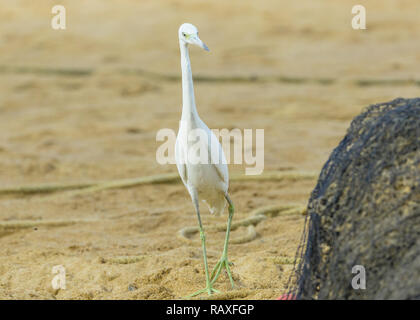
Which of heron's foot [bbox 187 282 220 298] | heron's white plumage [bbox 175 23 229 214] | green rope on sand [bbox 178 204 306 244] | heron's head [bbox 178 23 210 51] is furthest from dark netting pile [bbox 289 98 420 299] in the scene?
green rope on sand [bbox 178 204 306 244]

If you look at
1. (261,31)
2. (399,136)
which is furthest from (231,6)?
(399,136)

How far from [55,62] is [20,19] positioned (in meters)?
4.01

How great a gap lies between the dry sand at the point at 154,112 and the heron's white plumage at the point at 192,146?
62 centimetres

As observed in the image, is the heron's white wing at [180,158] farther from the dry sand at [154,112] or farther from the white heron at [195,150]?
the dry sand at [154,112]

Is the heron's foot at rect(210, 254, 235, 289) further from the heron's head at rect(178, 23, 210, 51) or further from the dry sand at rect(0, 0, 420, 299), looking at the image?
the heron's head at rect(178, 23, 210, 51)

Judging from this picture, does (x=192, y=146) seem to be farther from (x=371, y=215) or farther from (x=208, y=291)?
(x=371, y=215)

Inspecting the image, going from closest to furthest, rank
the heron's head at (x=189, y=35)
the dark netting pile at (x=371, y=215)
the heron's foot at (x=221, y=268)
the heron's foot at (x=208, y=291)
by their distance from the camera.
Result: the dark netting pile at (x=371, y=215), the heron's head at (x=189, y=35), the heron's foot at (x=208, y=291), the heron's foot at (x=221, y=268)

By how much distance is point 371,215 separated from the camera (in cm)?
294

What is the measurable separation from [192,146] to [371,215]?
1281mm

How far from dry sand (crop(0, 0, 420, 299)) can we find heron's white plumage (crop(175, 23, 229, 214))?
622 millimetres

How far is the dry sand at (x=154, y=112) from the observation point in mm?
4625

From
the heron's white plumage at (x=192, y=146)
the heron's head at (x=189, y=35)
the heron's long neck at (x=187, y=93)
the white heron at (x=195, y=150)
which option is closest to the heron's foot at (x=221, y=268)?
the white heron at (x=195, y=150)

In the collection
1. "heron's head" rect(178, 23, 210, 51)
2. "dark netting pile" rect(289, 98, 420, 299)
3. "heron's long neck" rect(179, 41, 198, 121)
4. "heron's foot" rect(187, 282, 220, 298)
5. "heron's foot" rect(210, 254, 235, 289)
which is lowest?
"heron's foot" rect(187, 282, 220, 298)

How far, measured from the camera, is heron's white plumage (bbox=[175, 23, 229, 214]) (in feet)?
12.7
